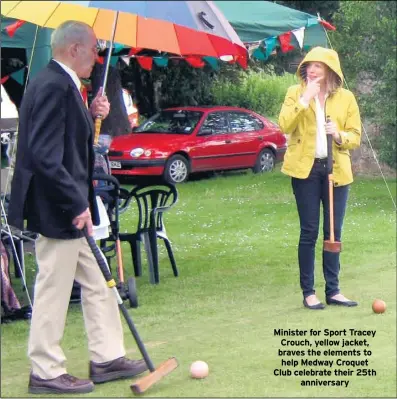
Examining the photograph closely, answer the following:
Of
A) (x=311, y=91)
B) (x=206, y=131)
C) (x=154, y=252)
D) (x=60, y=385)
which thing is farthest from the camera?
(x=206, y=131)

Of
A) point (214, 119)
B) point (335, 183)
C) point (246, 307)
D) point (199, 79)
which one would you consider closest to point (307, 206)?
point (335, 183)

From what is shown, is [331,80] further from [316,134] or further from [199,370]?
[199,370]

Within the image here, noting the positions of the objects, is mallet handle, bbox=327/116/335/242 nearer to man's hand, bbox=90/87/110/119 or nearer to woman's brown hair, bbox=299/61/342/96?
woman's brown hair, bbox=299/61/342/96

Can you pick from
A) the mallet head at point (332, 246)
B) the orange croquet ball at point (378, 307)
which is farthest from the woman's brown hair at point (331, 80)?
the orange croquet ball at point (378, 307)

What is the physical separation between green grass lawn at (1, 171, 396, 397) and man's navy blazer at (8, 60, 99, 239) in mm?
972

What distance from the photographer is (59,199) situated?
16.9 feet

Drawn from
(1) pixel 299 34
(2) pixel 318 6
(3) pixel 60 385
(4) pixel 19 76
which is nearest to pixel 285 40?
(1) pixel 299 34

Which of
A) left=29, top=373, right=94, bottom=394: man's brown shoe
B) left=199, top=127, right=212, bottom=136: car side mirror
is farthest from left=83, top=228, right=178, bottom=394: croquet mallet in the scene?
left=199, top=127, right=212, bottom=136: car side mirror

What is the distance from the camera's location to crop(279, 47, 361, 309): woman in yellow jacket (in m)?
7.00

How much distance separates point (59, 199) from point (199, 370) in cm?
129

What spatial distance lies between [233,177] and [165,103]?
304 inches

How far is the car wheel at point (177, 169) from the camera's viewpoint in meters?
18.0

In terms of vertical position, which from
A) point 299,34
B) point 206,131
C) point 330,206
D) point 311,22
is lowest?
point 206,131

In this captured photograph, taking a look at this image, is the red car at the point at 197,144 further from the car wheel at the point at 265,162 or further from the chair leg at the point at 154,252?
the chair leg at the point at 154,252
